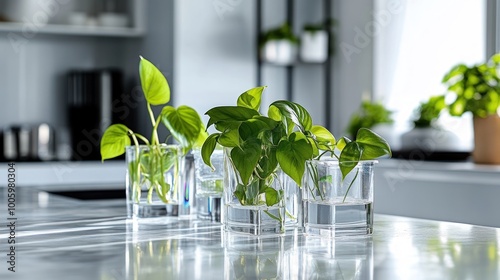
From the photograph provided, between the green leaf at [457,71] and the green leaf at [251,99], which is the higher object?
the green leaf at [457,71]

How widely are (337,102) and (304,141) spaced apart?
295cm

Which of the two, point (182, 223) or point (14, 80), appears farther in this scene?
point (14, 80)

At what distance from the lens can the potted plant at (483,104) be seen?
2771 millimetres

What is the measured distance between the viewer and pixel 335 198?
1026 mm

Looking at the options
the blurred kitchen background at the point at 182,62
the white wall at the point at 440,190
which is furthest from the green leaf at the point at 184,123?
the blurred kitchen background at the point at 182,62

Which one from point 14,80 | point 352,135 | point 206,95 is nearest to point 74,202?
point 352,135

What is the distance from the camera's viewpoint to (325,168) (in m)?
1.02

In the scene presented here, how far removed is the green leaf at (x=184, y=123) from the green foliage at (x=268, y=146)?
18 centimetres

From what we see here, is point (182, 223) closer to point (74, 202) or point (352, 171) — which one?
point (352, 171)

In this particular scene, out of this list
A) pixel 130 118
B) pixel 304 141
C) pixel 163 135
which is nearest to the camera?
pixel 304 141

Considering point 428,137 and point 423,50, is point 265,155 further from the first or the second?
point 423,50

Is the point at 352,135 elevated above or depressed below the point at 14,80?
below

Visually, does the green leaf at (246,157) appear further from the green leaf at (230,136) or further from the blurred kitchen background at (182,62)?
the blurred kitchen background at (182,62)

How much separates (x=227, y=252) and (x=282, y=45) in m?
3.03
